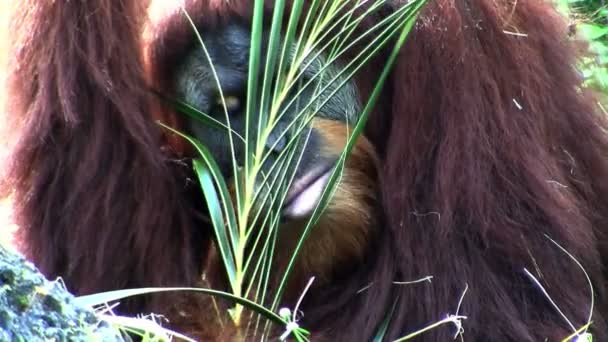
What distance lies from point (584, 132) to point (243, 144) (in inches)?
33.6

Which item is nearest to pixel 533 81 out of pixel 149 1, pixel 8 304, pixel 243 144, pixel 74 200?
pixel 243 144

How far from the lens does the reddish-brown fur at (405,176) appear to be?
2.08 meters

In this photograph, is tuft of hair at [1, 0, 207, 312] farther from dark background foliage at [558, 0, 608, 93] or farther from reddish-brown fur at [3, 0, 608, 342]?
dark background foliage at [558, 0, 608, 93]

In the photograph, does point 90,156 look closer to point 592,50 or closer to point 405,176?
point 405,176

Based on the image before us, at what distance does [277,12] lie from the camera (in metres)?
2.01

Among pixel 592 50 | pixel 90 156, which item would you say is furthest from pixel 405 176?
pixel 592 50

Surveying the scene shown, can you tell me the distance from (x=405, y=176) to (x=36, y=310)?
1.10 m

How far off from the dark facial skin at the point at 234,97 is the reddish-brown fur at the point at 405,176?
8 cm

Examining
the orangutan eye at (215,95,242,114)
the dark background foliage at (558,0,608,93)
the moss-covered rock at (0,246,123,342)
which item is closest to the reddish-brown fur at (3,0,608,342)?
the orangutan eye at (215,95,242,114)

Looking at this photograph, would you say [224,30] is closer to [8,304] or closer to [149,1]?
[149,1]

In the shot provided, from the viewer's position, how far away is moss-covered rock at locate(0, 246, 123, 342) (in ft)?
3.94

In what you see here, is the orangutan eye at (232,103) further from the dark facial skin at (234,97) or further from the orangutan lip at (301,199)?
the orangutan lip at (301,199)

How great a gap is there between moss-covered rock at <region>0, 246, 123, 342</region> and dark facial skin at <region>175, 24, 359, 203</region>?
36.1 inches

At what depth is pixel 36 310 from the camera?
1248 mm
